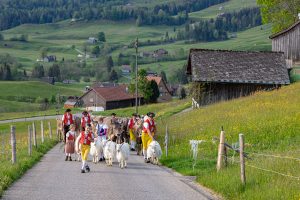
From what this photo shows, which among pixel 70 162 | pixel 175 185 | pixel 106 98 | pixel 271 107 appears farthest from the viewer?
pixel 106 98

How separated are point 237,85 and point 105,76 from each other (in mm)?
149589

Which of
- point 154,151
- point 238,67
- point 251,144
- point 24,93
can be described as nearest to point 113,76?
point 24,93

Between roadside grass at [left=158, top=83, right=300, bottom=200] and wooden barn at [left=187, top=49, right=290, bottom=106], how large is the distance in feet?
25.1

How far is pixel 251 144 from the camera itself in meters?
23.6

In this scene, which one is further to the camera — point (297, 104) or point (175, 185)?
point (297, 104)

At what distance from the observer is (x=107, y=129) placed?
1005 inches

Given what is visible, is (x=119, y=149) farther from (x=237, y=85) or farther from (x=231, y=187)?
(x=237, y=85)

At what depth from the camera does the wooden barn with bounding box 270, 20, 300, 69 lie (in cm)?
5270

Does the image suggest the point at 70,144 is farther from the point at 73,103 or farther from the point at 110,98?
the point at 73,103

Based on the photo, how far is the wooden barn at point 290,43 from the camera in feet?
173

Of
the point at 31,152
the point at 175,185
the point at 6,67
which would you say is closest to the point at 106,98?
the point at 6,67

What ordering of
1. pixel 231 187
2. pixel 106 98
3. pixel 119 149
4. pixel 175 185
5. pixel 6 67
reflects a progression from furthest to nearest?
pixel 6 67, pixel 106 98, pixel 119 149, pixel 175 185, pixel 231 187

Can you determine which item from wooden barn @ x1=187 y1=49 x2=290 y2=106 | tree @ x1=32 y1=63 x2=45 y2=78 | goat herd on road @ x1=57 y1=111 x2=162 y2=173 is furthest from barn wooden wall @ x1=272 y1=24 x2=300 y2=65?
tree @ x1=32 y1=63 x2=45 y2=78

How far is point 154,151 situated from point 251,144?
12.0ft
